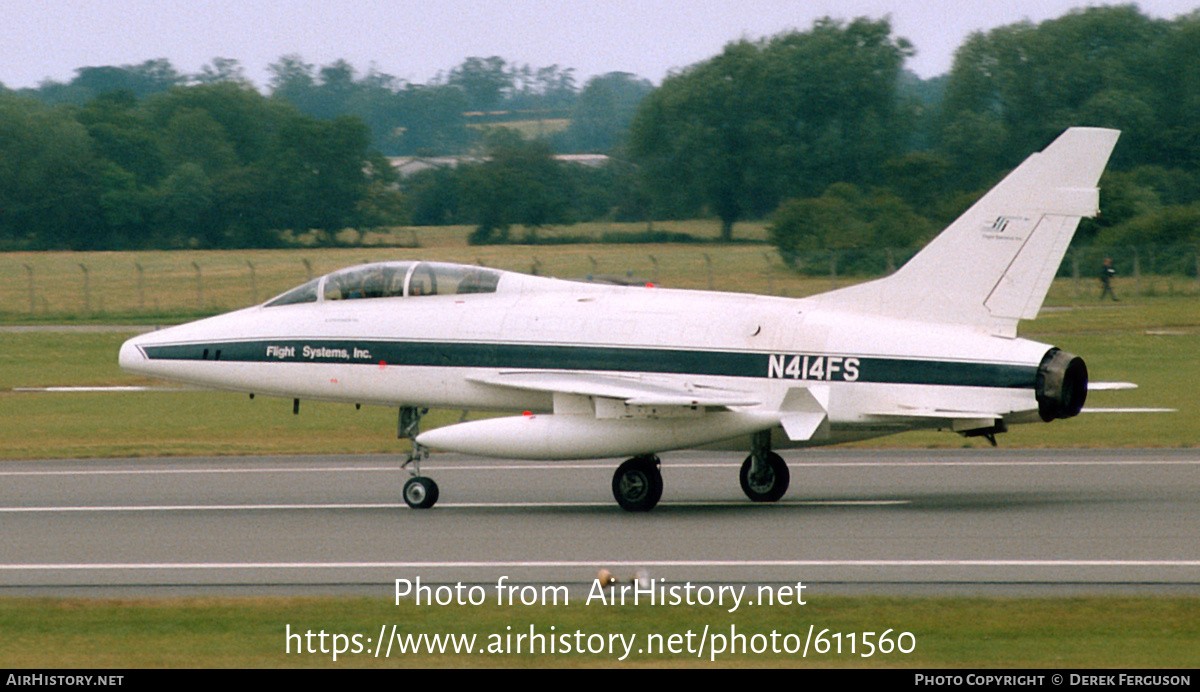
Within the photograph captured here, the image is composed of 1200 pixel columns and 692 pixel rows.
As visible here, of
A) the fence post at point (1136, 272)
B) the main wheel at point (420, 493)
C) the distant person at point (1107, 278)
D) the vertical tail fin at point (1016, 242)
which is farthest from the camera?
the fence post at point (1136, 272)

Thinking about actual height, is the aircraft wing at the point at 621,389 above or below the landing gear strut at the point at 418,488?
above

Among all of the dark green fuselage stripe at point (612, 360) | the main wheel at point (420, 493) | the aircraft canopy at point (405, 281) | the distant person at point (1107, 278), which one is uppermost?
the aircraft canopy at point (405, 281)

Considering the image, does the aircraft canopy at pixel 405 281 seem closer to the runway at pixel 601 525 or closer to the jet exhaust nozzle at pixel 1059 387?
the runway at pixel 601 525

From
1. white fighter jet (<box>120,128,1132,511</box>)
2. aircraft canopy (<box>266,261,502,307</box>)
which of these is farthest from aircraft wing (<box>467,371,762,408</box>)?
aircraft canopy (<box>266,261,502,307</box>)

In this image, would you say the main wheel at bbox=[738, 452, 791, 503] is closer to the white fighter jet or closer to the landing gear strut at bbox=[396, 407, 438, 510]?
the white fighter jet

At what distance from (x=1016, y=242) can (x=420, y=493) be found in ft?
23.6

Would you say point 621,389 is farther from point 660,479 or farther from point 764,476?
point 764,476

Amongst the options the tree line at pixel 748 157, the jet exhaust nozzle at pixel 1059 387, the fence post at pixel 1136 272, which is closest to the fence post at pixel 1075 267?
the fence post at pixel 1136 272

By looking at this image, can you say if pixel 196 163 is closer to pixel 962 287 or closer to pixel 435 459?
pixel 435 459

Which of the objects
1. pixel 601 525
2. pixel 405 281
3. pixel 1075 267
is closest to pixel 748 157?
pixel 1075 267

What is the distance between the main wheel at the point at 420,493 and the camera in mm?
17219

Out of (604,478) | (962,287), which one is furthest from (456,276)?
(962,287)

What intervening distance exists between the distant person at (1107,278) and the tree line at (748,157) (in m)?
9.16

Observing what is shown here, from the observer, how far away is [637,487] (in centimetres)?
1691
